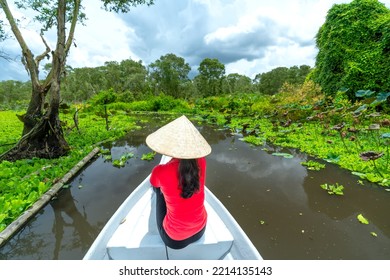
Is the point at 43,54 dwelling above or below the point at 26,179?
above

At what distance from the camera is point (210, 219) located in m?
2.73

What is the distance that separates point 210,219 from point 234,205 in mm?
1362

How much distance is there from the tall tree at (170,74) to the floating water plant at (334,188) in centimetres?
3305

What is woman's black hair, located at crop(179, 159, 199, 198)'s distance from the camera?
1.74 m

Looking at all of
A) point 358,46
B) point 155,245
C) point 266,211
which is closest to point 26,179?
point 155,245

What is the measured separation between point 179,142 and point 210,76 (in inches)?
1390

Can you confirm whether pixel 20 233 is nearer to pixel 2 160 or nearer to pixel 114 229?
pixel 114 229

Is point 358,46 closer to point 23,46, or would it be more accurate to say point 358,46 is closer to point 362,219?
point 362,219

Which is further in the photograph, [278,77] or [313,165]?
[278,77]

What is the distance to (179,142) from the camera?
73.8 inches

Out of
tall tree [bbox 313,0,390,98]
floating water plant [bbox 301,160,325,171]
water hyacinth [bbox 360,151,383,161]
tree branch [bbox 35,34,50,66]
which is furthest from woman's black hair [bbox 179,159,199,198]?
tall tree [bbox 313,0,390,98]

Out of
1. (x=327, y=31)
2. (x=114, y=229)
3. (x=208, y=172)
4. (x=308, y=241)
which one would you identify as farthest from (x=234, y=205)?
(x=327, y=31)

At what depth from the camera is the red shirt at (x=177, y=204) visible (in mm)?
1791

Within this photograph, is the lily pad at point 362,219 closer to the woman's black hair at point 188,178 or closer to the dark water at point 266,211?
the dark water at point 266,211
